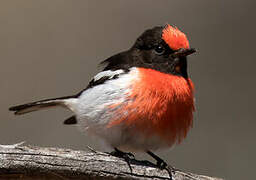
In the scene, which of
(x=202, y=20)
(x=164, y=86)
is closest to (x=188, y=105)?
(x=164, y=86)

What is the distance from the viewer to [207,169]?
20.9 ft

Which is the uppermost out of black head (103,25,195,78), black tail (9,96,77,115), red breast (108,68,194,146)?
black head (103,25,195,78)

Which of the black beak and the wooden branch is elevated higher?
the black beak

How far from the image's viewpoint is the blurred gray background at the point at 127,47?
252 inches

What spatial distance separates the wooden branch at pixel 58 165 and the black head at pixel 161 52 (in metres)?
0.97

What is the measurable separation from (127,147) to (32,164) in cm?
92

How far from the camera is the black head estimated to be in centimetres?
470

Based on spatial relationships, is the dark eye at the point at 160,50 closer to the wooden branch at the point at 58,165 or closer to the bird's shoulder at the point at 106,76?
the bird's shoulder at the point at 106,76

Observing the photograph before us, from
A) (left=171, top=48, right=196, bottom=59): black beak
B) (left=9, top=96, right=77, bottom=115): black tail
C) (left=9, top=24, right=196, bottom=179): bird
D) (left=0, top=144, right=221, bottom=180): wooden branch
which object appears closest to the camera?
(left=0, top=144, right=221, bottom=180): wooden branch

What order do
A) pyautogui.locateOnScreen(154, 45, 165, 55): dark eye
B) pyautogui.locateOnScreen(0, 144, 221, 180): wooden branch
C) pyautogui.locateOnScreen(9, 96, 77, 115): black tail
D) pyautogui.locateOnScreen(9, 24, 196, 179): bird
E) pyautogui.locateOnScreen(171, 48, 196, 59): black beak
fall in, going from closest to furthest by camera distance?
pyautogui.locateOnScreen(0, 144, 221, 180): wooden branch, pyautogui.locateOnScreen(9, 24, 196, 179): bird, pyautogui.locateOnScreen(171, 48, 196, 59): black beak, pyautogui.locateOnScreen(154, 45, 165, 55): dark eye, pyautogui.locateOnScreen(9, 96, 77, 115): black tail

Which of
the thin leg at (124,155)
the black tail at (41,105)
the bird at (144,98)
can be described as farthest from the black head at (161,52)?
the thin leg at (124,155)

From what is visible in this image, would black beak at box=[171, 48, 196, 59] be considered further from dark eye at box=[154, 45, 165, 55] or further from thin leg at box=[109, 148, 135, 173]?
thin leg at box=[109, 148, 135, 173]

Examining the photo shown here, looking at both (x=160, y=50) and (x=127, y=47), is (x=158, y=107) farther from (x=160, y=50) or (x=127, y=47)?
(x=127, y=47)

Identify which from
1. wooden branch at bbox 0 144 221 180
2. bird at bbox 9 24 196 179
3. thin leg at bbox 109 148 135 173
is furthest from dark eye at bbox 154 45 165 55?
wooden branch at bbox 0 144 221 180
